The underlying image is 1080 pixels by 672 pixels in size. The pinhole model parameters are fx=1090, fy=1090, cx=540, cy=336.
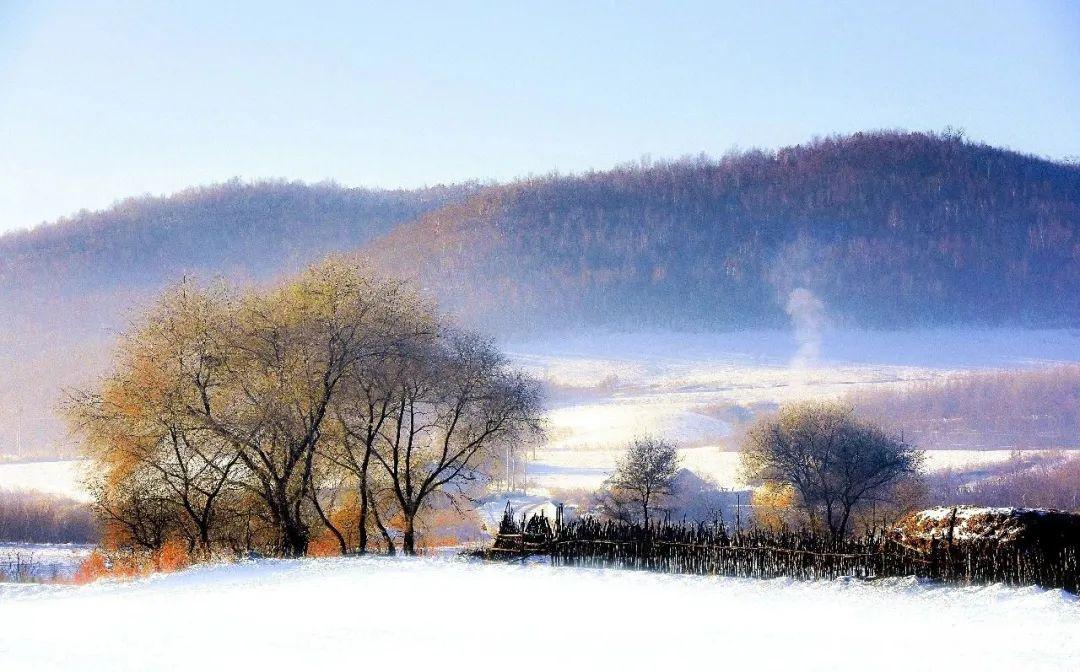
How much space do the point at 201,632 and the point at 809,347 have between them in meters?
157

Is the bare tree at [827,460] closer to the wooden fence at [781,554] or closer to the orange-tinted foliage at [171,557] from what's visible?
the wooden fence at [781,554]

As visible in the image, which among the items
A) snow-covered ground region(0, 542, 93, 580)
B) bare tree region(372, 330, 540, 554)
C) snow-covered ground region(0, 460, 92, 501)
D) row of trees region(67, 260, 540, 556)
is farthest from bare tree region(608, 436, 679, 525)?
snow-covered ground region(0, 460, 92, 501)

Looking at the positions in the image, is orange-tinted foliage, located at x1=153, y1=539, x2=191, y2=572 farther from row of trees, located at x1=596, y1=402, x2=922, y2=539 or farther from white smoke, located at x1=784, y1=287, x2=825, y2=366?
white smoke, located at x1=784, y1=287, x2=825, y2=366

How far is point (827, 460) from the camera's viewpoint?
200 ft

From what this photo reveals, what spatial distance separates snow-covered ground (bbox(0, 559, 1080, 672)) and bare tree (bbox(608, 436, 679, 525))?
3986 cm

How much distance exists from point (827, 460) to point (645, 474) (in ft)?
36.5

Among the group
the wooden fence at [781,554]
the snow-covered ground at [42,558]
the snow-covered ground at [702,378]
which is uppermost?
the snow-covered ground at [702,378]

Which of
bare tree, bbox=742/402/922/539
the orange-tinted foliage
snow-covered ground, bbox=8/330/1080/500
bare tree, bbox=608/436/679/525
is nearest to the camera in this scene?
the orange-tinted foliage

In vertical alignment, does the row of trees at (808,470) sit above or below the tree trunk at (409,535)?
above

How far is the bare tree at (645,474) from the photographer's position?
66.2m

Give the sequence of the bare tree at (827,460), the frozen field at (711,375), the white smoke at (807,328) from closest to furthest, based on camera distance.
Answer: the bare tree at (827,460) → the frozen field at (711,375) → the white smoke at (807,328)

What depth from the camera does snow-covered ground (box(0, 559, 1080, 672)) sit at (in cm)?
1464

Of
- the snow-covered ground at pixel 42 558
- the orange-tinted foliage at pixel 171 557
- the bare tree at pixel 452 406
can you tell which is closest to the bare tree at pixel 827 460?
the bare tree at pixel 452 406

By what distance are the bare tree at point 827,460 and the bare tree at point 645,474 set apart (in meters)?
5.11
